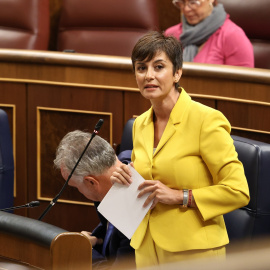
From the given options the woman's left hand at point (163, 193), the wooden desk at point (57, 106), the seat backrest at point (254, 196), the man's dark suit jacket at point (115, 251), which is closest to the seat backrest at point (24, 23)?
the wooden desk at point (57, 106)

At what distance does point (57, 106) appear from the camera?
4.15 feet

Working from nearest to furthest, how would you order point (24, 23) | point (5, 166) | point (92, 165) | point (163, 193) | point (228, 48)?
point (163, 193)
point (92, 165)
point (5, 166)
point (228, 48)
point (24, 23)

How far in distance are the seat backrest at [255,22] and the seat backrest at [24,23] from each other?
474mm

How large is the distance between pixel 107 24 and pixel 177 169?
992 mm

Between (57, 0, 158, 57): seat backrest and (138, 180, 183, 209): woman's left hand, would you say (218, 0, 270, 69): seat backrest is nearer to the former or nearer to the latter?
(57, 0, 158, 57): seat backrest

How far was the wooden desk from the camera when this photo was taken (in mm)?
1197

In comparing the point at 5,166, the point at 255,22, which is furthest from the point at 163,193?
the point at 255,22

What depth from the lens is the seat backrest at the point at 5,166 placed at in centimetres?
109

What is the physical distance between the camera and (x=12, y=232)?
54 cm

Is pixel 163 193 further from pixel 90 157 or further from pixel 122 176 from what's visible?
pixel 90 157

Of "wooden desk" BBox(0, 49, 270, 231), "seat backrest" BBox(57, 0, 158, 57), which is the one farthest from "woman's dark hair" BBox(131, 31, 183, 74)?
"seat backrest" BBox(57, 0, 158, 57)

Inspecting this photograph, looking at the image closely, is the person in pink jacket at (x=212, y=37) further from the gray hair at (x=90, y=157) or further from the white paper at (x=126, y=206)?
the white paper at (x=126, y=206)

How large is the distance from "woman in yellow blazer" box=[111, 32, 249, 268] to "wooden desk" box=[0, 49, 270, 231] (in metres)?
0.47

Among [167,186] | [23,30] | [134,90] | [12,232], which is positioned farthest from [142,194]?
[23,30]
